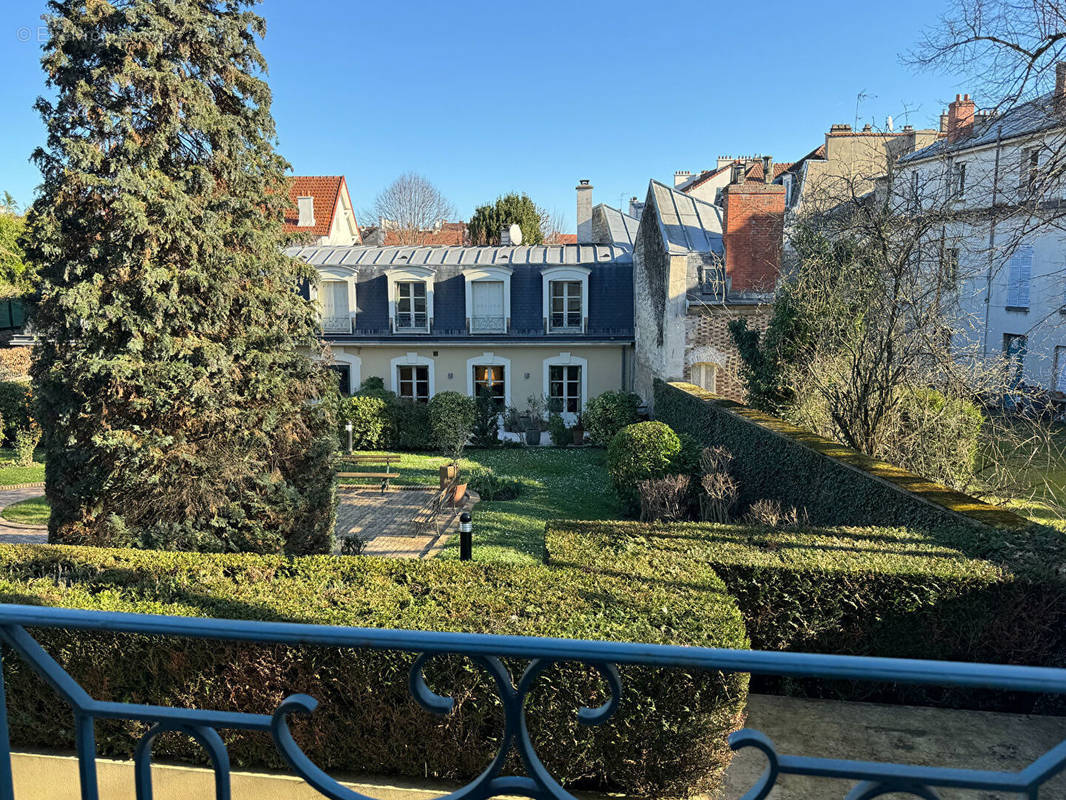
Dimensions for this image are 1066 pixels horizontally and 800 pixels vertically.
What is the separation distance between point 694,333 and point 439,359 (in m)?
8.17

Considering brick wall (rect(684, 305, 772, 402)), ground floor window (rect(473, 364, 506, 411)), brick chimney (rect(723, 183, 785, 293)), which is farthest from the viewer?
ground floor window (rect(473, 364, 506, 411))

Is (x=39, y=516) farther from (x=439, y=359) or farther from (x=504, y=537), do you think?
(x=439, y=359)

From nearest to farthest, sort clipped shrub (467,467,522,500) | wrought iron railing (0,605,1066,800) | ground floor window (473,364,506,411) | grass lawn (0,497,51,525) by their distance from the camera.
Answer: wrought iron railing (0,605,1066,800)
grass lawn (0,497,51,525)
clipped shrub (467,467,522,500)
ground floor window (473,364,506,411)

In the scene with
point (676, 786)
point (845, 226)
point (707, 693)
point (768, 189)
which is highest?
point (768, 189)

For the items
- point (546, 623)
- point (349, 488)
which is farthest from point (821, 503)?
point (349, 488)

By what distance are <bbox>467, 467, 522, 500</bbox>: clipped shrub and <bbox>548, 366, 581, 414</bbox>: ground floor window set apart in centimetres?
689

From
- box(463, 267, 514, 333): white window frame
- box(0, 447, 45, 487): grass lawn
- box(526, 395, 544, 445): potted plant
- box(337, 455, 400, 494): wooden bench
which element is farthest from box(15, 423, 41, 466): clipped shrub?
box(526, 395, 544, 445): potted plant

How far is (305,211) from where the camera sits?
30906mm

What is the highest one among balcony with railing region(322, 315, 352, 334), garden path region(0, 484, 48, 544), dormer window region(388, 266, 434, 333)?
dormer window region(388, 266, 434, 333)

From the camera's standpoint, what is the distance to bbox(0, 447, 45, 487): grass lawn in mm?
16641

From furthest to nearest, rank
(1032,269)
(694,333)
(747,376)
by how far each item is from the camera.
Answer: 1. (1032,269)
2. (694,333)
3. (747,376)

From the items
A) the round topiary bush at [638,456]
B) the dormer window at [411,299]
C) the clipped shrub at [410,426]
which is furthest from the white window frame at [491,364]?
the round topiary bush at [638,456]

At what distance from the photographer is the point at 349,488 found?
15.3m

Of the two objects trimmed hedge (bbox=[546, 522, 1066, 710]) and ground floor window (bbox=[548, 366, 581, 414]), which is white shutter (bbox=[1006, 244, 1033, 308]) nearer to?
ground floor window (bbox=[548, 366, 581, 414])
